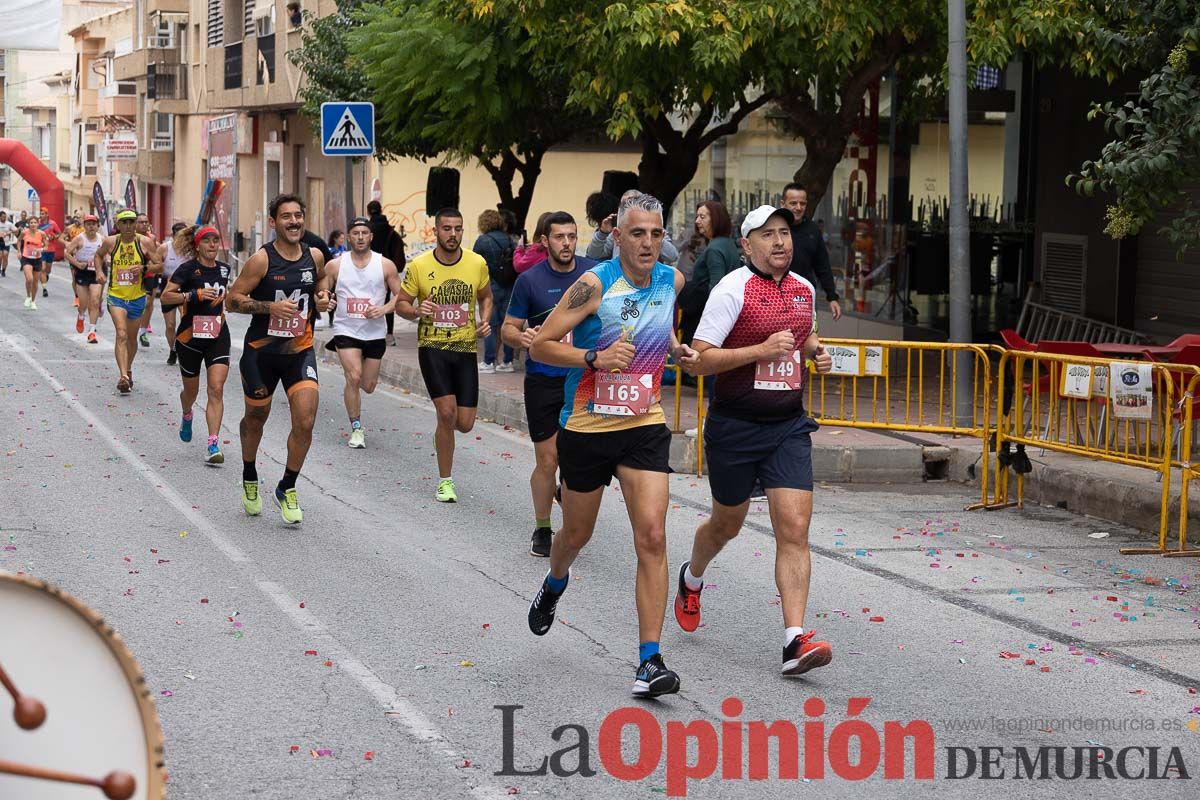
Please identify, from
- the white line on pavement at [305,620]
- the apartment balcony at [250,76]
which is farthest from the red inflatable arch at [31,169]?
the apartment balcony at [250,76]

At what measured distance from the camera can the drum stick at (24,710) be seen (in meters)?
3.42

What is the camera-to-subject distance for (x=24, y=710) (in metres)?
3.43

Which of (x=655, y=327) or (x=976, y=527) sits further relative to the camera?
(x=976, y=527)

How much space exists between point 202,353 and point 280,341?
10.7 ft

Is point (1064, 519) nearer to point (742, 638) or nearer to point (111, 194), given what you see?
point (742, 638)

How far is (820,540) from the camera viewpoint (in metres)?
10.5

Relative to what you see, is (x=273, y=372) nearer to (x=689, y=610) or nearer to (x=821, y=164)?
(x=689, y=610)

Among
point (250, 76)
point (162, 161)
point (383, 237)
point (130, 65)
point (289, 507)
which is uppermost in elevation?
point (130, 65)

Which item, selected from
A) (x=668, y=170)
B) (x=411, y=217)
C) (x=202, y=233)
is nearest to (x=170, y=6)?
(x=411, y=217)

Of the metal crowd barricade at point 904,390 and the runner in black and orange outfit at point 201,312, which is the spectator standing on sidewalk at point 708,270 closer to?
the metal crowd barricade at point 904,390

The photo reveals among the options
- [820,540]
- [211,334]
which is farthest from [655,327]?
[211,334]

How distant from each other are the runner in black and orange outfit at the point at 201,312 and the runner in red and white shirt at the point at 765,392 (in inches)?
270

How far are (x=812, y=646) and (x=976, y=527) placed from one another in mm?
4578

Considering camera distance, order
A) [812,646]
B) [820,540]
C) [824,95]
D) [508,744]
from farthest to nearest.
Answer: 1. [824,95]
2. [820,540]
3. [812,646]
4. [508,744]
